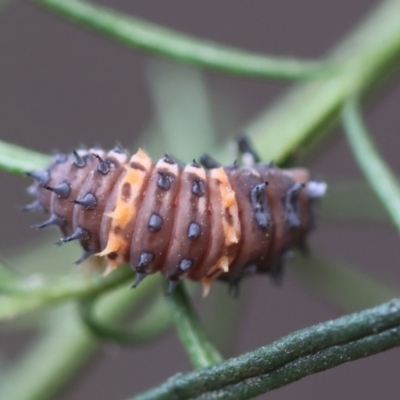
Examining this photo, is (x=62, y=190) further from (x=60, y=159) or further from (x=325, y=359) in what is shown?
(x=325, y=359)

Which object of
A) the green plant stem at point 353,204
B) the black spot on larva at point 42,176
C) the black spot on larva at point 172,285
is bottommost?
the black spot on larva at point 172,285

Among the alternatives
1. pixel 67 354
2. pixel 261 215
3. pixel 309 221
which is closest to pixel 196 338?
pixel 261 215

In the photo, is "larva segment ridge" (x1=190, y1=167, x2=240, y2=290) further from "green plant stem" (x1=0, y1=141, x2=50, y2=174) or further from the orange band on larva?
"green plant stem" (x1=0, y1=141, x2=50, y2=174)

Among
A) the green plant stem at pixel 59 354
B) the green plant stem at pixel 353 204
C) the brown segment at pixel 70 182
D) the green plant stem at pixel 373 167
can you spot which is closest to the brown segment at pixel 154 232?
the brown segment at pixel 70 182

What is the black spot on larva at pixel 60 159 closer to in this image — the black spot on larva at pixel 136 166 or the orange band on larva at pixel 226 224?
the black spot on larva at pixel 136 166

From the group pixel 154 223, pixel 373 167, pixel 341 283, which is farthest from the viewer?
pixel 341 283

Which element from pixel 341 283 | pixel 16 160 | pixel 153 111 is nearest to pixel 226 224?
pixel 16 160

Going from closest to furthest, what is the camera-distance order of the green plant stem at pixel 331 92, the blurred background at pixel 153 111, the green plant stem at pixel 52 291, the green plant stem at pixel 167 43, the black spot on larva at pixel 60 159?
the black spot on larva at pixel 60 159 < the green plant stem at pixel 52 291 < the green plant stem at pixel 167 43 < the green plant stem at pixel 331 92 < the blurred background at pixel 153 111

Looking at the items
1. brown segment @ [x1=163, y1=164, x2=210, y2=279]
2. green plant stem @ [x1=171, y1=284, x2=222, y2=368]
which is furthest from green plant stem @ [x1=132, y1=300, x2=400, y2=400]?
brown segment @ [x1=163, y1=164, x2=210, y2=279]
